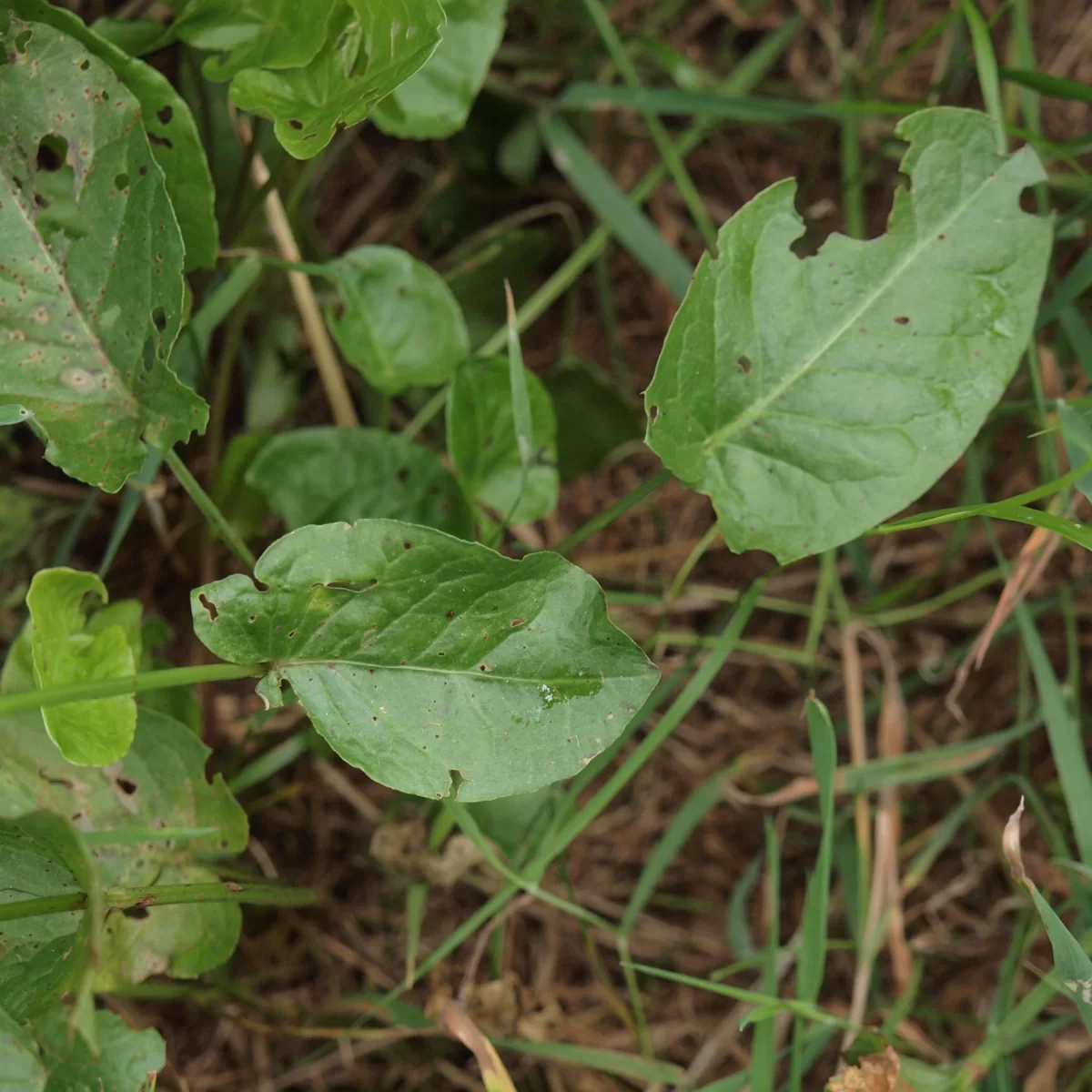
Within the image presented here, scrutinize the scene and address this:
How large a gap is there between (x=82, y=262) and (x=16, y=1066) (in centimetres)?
71

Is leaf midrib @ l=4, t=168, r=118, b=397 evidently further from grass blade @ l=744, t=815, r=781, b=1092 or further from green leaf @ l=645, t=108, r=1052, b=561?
grass blade @ l=744, t=815, r=781, b=1092

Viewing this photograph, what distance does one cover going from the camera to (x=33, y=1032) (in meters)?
0.85

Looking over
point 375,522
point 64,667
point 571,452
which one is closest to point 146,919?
point 64,667

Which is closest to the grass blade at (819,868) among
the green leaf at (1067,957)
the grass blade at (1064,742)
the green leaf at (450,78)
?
the green leaf at (1067,957)

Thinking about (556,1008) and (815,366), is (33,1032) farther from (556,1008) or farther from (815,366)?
(815,366)

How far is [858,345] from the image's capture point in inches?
39.4

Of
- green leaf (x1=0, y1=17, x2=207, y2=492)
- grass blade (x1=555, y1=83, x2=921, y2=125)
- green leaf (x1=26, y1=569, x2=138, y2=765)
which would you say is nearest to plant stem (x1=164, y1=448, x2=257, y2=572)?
green leaf (x1=0, y1=17, x2=207, y2=492)

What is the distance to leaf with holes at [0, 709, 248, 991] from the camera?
3.31ft

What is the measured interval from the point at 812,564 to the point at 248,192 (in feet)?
3.21

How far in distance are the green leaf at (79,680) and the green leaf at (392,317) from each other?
426 mm

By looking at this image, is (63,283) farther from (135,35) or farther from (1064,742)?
(1064,742)

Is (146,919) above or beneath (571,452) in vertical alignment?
beneath

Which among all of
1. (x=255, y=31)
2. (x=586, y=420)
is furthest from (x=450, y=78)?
(x=586, y=420)

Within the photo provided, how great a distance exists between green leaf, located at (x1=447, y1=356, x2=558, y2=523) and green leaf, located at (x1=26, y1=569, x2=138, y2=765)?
→ 0.42 meters
